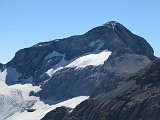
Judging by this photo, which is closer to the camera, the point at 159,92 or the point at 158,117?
Answer: the point at 158,117

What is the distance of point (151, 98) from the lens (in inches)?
7741

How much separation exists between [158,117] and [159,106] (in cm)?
490

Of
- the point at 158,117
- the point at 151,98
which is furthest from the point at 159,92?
the point at 158,117

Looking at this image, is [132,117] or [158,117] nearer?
[158,117]

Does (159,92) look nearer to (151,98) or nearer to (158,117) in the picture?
(151,98)

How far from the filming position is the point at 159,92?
7756 inches

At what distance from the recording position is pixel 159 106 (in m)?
187

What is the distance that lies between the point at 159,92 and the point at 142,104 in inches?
290

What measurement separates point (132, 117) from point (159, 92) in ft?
42.7

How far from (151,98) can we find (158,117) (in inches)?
559

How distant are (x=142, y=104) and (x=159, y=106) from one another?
36.8 ft

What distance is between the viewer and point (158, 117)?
184 meters

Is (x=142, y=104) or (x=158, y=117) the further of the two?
(x=142, y=104)

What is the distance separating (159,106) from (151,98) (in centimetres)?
994
